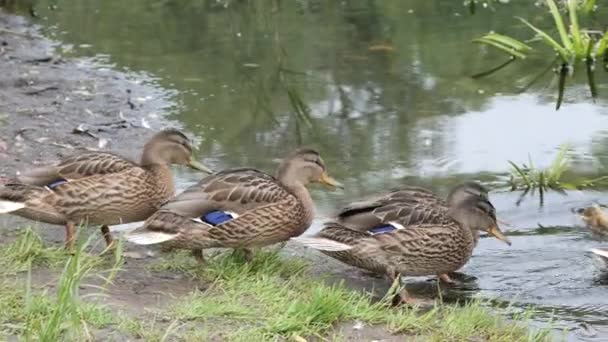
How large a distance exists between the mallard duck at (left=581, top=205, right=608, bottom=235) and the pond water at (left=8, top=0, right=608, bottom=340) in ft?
0.27

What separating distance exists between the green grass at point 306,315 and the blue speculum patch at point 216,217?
44 cm

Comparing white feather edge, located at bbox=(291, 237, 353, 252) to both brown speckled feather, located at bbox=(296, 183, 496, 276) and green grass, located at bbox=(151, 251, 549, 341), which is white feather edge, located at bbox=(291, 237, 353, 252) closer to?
brown speckled feather, located at bbox=(296, 183, 496, 276)

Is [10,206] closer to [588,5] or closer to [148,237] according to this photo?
[148,237]

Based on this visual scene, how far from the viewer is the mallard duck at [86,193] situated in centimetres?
629

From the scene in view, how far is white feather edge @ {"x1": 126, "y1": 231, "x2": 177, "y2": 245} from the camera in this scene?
5.93m

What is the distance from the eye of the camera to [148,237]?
5977mm

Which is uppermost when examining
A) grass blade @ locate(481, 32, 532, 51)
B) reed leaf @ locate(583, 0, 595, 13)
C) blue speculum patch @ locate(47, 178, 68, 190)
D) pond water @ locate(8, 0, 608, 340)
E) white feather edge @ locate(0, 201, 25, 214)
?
reed leaf @ locate(583, 0, 595, 13)

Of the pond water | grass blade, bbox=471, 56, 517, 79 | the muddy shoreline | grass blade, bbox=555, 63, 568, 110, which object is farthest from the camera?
grass blade, bbox=471, 56, 517, 79

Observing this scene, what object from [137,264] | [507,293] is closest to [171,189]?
[137,264]

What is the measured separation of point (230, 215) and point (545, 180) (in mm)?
2658

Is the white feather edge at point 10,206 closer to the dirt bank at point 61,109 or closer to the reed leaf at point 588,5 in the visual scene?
the dirt bank at point 61,109

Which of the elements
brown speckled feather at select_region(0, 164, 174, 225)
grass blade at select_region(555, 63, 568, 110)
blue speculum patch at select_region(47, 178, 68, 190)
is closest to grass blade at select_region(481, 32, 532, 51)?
grass blade at select_region(555, 63, 568, 110)

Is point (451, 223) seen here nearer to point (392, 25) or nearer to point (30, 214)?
point (30, 214)

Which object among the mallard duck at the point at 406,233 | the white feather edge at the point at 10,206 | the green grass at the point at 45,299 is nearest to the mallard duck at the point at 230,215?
the mallard duck at the point at 406,233
